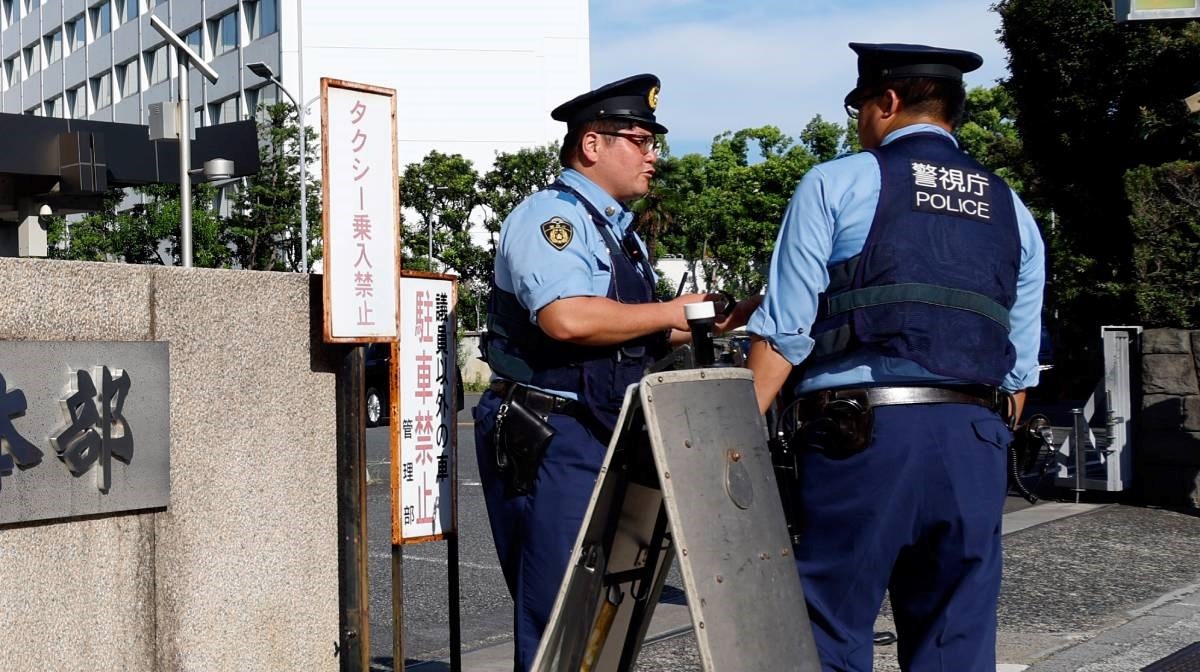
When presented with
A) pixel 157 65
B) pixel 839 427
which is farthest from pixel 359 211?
pixel 157 65

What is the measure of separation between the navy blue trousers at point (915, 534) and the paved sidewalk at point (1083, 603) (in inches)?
84.4

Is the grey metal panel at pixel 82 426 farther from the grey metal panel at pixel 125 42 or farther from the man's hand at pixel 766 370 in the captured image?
the grey metal panel at pixel 125 42

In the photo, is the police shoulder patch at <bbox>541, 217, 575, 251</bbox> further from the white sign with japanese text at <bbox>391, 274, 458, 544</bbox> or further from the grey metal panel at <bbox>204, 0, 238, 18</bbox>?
the grey metal panel at <bbox>204, 0, 238, 18</bbox>

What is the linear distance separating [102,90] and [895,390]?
213ft

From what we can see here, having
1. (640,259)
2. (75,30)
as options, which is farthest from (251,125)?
(75,30)

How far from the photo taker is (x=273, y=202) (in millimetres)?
41094

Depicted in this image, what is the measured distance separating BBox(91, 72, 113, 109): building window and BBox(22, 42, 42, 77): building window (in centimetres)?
649

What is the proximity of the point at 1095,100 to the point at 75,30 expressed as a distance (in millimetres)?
53714

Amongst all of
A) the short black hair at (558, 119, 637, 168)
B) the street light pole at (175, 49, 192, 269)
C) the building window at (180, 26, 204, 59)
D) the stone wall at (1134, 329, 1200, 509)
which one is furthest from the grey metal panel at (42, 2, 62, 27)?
the short black hair at (558, 119, 637, 168)

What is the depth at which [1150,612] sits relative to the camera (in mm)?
6316

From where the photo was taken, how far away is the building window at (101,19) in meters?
62.0

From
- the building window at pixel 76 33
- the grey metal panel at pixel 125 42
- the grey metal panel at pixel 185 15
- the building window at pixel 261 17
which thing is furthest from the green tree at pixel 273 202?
the building window at pixel 76 33

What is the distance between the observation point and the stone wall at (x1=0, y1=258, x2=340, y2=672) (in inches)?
153

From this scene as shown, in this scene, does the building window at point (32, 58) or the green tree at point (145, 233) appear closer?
the green tree at point (145, 233)
